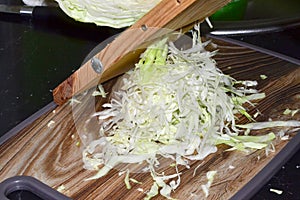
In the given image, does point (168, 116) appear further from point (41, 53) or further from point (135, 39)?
point (41, 53)

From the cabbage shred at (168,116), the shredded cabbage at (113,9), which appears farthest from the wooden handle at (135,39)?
the shredded cabbage at (113,9)

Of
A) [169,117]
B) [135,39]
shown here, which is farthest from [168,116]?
[135,39]

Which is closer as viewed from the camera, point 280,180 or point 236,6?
point 280,180

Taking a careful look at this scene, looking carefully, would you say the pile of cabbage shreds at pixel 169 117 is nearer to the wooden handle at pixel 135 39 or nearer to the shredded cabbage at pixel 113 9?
the wooden handle at pixel 135 39

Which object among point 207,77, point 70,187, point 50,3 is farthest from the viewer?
point 50,3

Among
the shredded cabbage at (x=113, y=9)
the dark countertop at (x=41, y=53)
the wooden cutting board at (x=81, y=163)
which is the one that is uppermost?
the shredded cabbage at (x=113, y=9)

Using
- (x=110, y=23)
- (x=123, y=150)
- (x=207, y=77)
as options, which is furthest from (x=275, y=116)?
(x=110, y=23)

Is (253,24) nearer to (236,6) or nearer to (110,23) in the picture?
(236,6)
